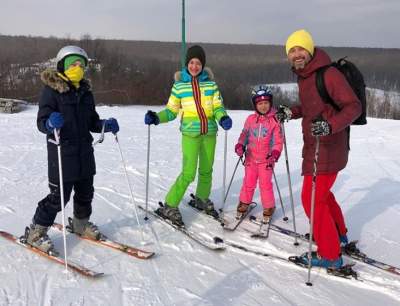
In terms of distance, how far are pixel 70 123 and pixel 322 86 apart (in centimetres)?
211

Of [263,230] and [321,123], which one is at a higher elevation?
[321,123]

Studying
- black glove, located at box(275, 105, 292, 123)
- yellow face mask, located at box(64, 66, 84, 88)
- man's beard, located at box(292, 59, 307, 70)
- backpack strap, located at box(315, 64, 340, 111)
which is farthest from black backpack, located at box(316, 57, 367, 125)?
yellow face mask, located at box(64, 66, 84, 88)

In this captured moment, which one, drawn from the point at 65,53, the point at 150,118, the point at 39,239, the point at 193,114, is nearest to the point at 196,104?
the point at 193,114

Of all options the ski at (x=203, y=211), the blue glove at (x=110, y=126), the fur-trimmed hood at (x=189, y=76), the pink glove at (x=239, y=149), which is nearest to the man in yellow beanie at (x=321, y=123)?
the pink glove at (x=239, y=149)

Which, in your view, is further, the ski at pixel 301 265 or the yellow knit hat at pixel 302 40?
the ski at pixel 301 265

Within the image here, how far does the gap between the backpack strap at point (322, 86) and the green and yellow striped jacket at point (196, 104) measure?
1.43m

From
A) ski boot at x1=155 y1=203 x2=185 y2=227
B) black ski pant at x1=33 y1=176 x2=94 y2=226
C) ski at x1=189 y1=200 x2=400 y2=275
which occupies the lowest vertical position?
ski at x1=189 y1=200 x2=400 y2=275

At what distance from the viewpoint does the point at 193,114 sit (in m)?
4.48

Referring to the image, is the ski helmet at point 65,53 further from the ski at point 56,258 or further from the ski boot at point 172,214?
the ski boot at point 172,214

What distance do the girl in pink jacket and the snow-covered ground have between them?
0.58 meters

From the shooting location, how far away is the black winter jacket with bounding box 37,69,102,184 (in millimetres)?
3492

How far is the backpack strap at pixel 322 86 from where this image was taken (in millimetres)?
3227

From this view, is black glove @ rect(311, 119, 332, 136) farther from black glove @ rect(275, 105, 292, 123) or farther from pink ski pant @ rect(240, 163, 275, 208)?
pink ski pant @ rect(240, 163, 275, 208)

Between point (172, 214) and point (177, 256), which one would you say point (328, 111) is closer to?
point (177, 256)
